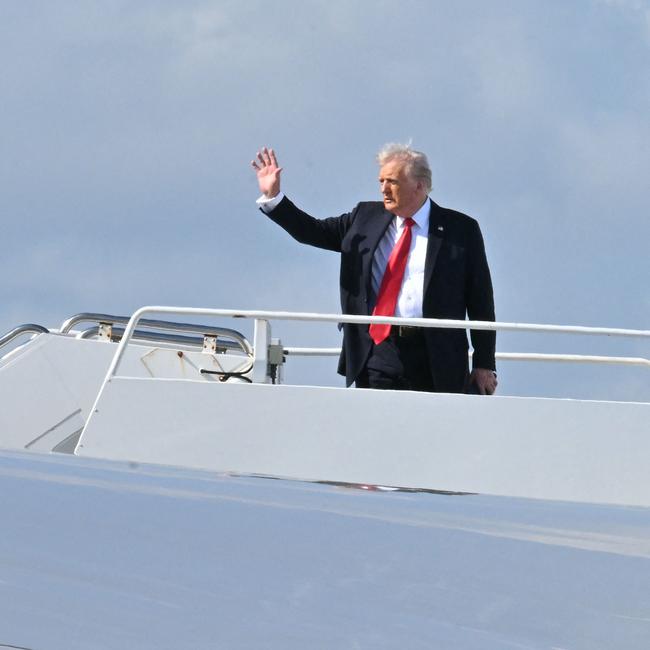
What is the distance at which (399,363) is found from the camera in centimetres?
455

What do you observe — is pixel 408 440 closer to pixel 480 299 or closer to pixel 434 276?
pixel 434 276

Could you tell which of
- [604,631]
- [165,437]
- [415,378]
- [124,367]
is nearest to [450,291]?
[415,378]

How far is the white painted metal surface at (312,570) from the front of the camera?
7.81 ft

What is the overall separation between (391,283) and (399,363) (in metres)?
0.31

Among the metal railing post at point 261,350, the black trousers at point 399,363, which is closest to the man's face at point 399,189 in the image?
the black trousers at point 399,363

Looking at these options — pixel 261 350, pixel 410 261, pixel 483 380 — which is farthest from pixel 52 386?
pixel 483 380

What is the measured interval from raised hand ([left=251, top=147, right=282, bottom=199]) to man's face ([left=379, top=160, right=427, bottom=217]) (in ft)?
1.38

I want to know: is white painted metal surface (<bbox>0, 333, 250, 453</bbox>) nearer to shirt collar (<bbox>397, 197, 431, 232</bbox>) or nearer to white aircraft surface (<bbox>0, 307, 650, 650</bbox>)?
shirt collar (<bbox>397, 197, 431, 232</bbox>)

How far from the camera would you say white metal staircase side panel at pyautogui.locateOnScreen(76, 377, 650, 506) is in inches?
163

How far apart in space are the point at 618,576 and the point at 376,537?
0.51m

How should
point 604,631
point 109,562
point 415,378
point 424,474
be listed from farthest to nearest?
point 415,378
point 424,474
point 109,562
point 604,631

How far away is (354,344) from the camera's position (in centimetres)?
463

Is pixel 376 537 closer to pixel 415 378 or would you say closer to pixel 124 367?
pixel 415 378

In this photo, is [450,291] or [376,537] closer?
[376,537]
